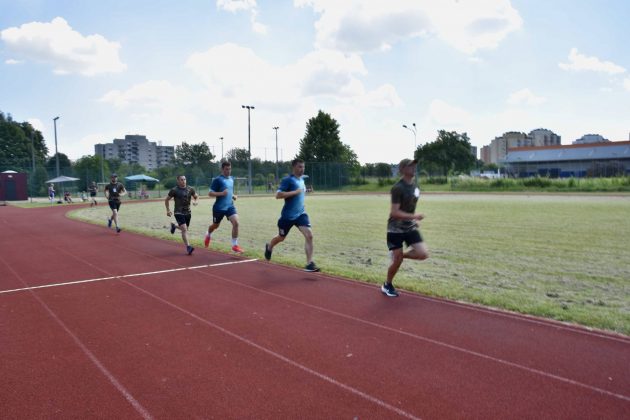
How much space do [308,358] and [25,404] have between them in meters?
2.41

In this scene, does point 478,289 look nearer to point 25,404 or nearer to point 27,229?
point 25,404

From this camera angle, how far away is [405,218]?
6113 millimetres

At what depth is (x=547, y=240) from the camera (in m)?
12.3

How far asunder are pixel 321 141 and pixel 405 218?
3081 inches

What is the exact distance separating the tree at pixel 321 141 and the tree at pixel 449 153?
1600 centimetres

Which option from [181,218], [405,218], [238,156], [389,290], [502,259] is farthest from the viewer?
[238,156]

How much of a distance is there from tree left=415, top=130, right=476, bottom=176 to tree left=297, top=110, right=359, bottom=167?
630 inches

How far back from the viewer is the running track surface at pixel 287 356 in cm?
364

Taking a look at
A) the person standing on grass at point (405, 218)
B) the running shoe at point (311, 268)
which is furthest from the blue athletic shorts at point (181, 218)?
the person standing on grass at point (405, 218)

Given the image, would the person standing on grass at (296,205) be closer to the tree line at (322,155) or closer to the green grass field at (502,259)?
the green grass field at (502,259)

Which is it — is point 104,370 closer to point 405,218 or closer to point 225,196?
point 405,218

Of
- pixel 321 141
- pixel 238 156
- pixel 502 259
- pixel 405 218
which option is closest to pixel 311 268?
pixel 405 218

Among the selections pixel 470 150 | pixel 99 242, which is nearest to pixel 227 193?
pixel 99 242

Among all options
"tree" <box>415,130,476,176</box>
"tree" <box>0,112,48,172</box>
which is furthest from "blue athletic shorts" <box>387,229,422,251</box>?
"tree" <box>0,112,48,172</box>
